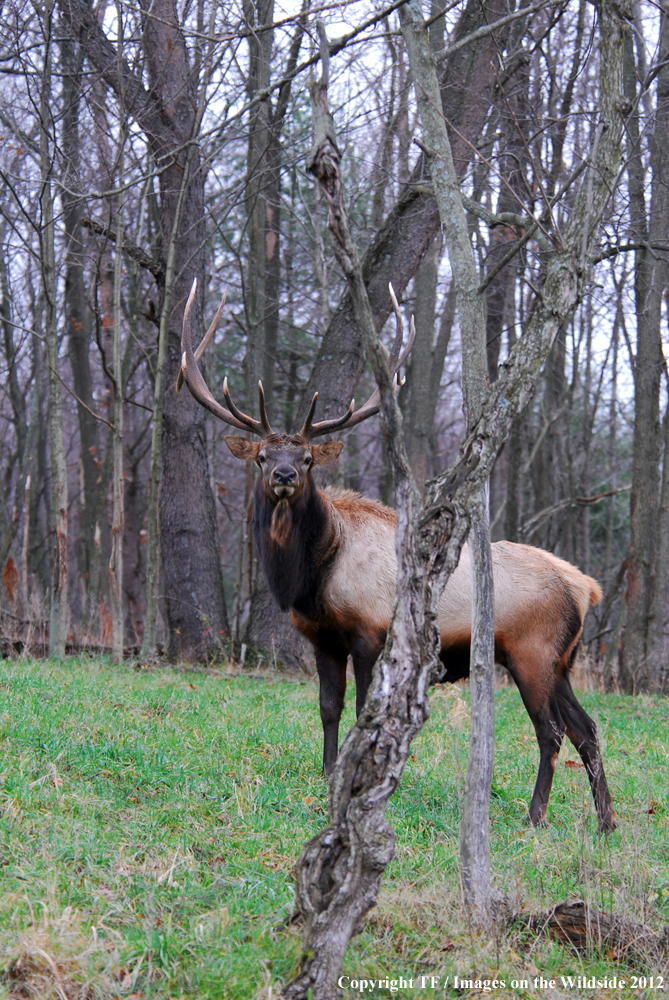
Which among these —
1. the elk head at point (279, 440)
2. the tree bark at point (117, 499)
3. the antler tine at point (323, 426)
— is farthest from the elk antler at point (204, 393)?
the tree bark at point (117, 499)

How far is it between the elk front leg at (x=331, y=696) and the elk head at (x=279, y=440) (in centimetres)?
113

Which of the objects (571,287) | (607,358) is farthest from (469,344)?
(607,358)

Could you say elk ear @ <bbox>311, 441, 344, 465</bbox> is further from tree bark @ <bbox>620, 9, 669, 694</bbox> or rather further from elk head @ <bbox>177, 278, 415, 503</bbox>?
tree bark @ <bbox>620, 9, 669, 694</bbox>

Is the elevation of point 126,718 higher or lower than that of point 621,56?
lower

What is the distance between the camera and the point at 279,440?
6.20 m

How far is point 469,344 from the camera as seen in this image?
4.16 meters

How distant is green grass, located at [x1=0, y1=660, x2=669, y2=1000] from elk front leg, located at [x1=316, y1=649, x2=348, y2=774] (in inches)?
6.6

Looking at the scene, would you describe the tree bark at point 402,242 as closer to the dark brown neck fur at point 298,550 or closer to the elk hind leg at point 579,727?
the dark brown neck fur at point 298,550

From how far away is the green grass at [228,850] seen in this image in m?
3.21

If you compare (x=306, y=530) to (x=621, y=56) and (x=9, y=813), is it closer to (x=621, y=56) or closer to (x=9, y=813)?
(x=9, y=813)

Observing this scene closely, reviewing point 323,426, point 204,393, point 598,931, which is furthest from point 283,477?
point 598,931

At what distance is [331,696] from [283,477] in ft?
4.94

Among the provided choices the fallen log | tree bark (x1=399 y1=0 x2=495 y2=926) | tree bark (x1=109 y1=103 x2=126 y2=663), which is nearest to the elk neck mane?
tree bark (x1=399 y1=0 x2=495 y2=926)

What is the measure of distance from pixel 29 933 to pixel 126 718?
9.83ft
